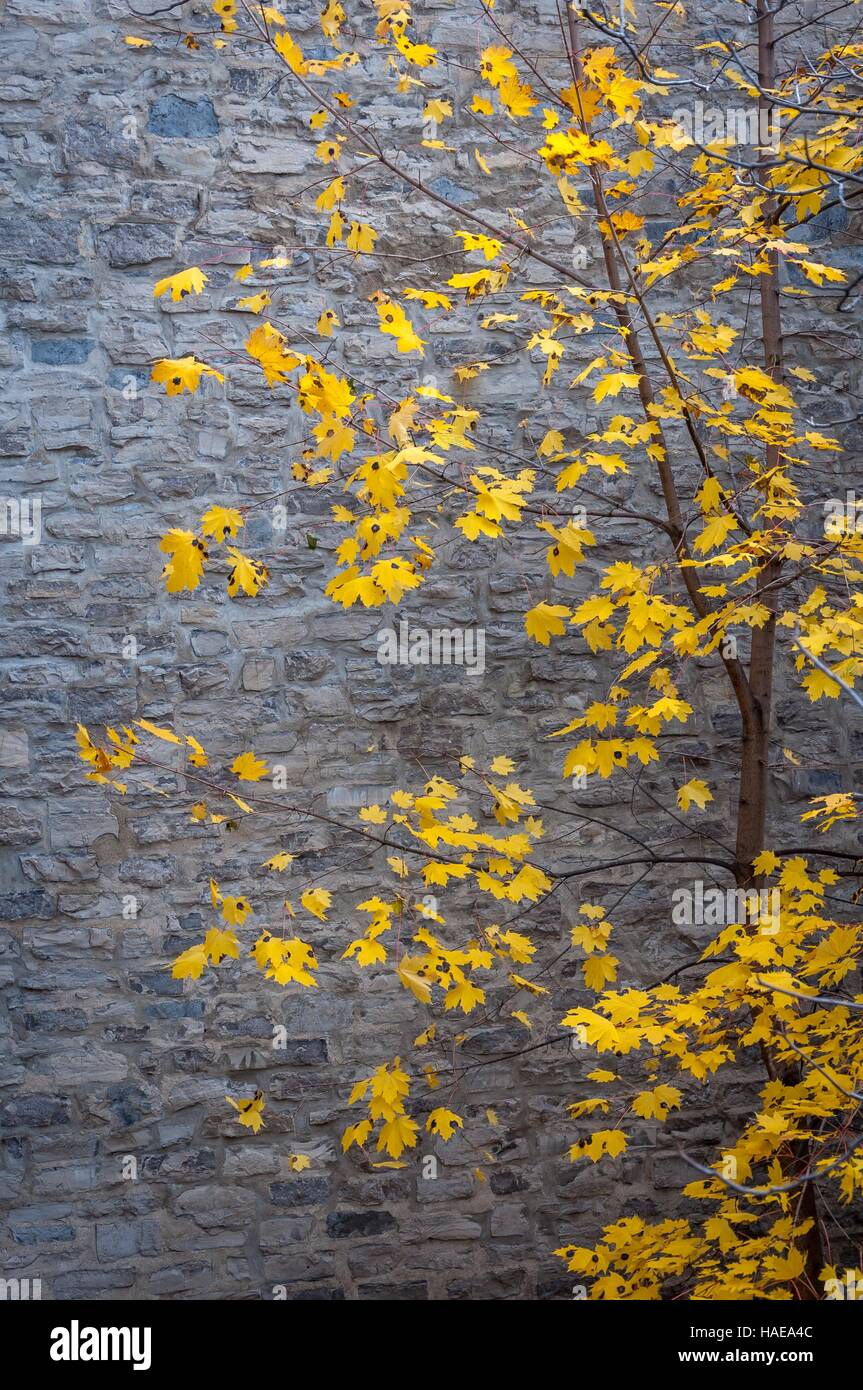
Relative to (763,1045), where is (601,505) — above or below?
above

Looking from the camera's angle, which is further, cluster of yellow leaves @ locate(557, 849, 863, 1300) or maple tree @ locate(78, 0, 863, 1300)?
maple tree @ locate(78, 0, 863, 1300)

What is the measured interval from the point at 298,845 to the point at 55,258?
1805 mm

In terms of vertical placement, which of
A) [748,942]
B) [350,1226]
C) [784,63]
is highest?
[784,63]

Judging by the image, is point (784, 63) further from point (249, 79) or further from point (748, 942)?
point (748, 942)

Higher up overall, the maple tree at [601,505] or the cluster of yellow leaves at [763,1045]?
the maple tree at [601,505]

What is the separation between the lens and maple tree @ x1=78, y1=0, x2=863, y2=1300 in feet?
9.20

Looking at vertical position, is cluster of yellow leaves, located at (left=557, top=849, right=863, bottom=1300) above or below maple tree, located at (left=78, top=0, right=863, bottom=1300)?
below

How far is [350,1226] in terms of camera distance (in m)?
3.55

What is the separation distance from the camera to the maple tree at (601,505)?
9.20 feet

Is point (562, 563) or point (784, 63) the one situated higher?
point (784, 63)

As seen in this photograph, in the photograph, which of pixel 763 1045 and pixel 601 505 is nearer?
pixel 763 1045

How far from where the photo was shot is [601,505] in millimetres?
3742
